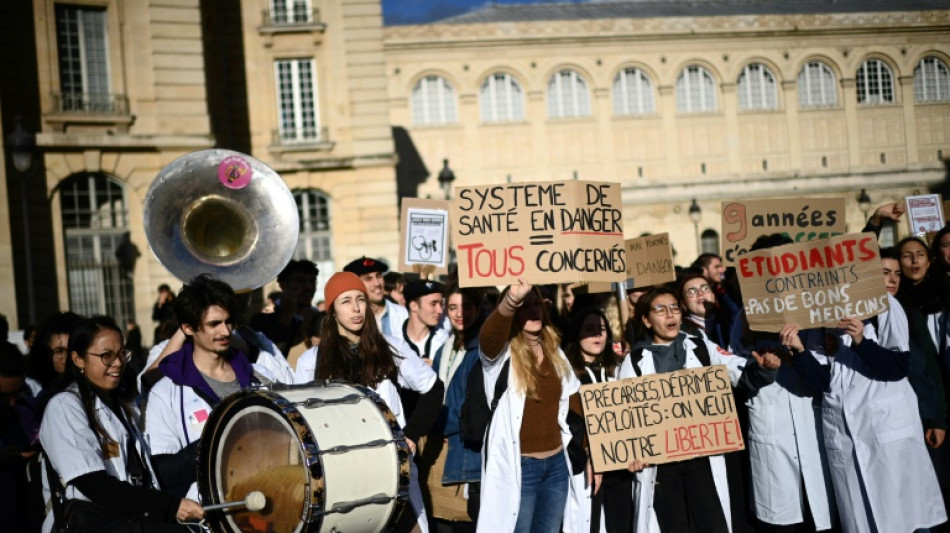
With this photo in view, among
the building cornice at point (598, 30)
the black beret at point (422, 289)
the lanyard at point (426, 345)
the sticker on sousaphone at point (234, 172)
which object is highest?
the building cornice at point (598, 30)

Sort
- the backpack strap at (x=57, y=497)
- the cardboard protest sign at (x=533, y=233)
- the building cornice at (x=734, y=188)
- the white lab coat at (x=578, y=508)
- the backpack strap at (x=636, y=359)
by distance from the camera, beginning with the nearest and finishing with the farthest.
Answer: the backpack strap at (x=57, y=497) < the cardboard protest sign at (x=533, y=233) < the white lab coat at (x=578, y=508) < the backpack strap at (x=636, y=359) < the building cornice at (x=734, y=188)

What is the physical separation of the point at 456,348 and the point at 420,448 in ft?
2.44

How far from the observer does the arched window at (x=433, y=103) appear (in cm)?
4784

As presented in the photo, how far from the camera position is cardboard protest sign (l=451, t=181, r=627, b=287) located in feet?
20.9

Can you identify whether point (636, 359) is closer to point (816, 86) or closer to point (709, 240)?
point (709, 240)

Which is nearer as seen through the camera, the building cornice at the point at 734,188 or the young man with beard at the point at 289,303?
the young man with beard at the point at 289,303

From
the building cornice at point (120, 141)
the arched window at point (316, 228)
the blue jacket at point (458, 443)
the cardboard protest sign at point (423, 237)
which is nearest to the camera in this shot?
the blue jacket at point (458, 443)

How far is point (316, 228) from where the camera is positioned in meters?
29.5

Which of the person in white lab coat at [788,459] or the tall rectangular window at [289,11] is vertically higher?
the tall rectangular window at [289,11]

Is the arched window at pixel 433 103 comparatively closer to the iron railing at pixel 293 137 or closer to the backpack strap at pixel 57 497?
the iron railing at pixel 293 137

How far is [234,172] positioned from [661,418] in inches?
172

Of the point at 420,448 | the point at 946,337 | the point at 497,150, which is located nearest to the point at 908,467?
the point at 946,337

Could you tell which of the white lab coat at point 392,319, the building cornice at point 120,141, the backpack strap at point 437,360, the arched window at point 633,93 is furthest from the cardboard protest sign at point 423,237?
the arched window at point 633,93

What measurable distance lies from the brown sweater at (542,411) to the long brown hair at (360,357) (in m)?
0.58
